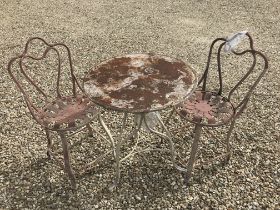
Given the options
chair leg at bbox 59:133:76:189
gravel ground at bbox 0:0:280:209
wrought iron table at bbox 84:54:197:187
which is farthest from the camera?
gravel ground at bbox 0:0:280:209

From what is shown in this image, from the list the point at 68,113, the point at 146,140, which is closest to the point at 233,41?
the point at 146,140

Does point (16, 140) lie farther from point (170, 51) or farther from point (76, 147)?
point (170, 51)

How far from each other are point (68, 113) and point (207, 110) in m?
1.42

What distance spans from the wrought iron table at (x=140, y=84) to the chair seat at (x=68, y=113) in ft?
1.00

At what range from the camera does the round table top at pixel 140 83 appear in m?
3.13

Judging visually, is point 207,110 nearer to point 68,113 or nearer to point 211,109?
point 211,109

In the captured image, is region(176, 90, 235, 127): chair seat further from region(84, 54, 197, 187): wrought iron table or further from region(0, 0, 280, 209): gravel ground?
region(0, 0, 280, 209): gravel ground

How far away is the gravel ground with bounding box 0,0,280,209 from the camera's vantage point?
3.53m

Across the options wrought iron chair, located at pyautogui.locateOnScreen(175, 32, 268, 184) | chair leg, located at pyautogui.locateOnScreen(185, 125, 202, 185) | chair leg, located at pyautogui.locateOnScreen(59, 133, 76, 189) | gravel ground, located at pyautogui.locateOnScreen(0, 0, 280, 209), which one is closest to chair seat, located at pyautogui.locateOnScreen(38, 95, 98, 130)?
chair leg, located at pyautogui.locateOnScreen(59, 133, 76, 189)

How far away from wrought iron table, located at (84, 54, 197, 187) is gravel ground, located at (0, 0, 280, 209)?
29 cm

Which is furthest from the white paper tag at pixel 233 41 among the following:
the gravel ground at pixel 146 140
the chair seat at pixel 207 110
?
the gravel ground at pixel 146 140

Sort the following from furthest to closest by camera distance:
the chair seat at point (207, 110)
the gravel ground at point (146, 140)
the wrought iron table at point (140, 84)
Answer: the gravel ground at point (146, 140) < the chair seat at point (207, 110) < the wrought iron table at point (140, 84)

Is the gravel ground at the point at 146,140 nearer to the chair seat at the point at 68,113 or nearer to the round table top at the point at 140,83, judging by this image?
the chair seat at the point at 68,113

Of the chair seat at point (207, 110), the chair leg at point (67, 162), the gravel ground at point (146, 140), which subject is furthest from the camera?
the gravel ground at point (146, 140)
